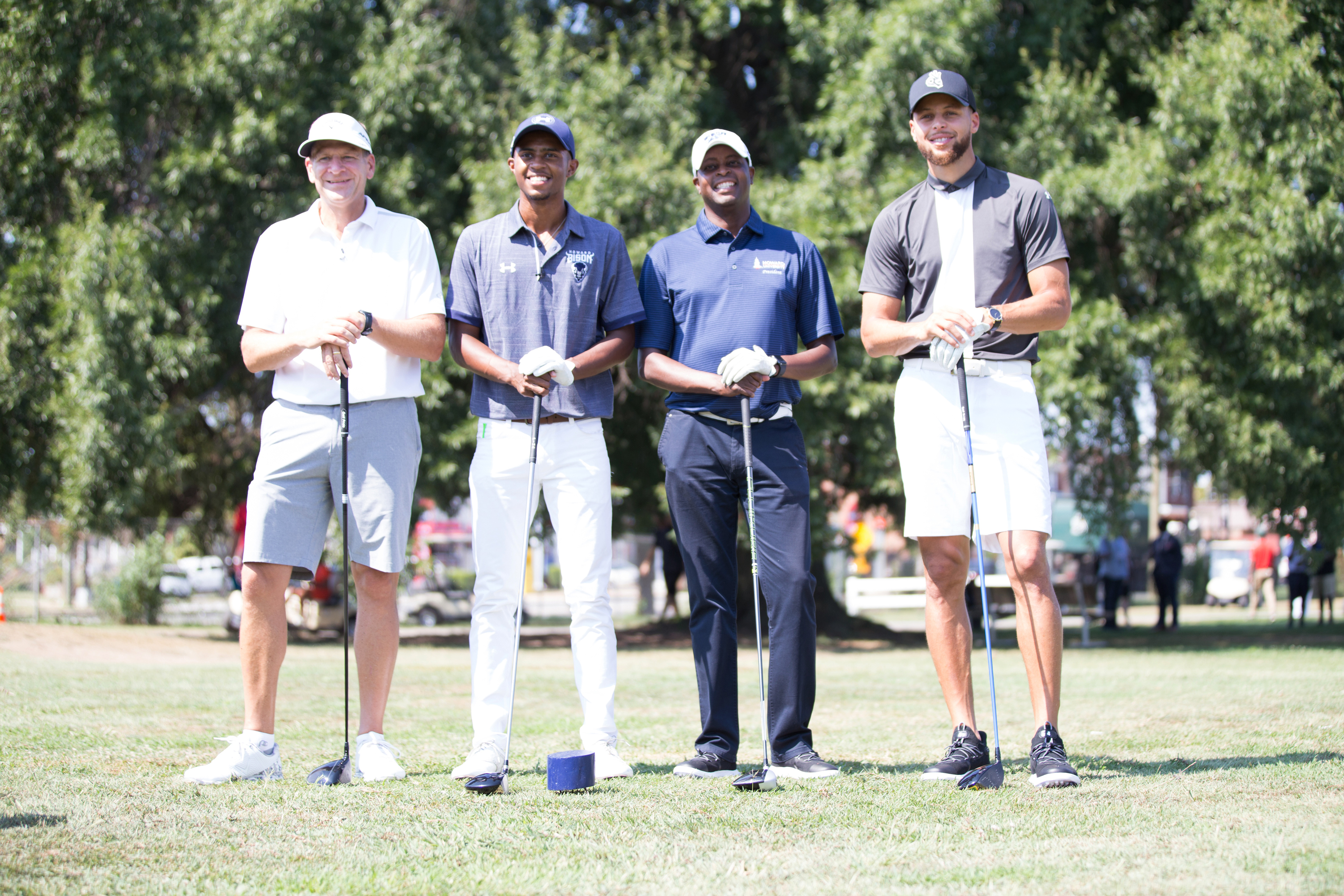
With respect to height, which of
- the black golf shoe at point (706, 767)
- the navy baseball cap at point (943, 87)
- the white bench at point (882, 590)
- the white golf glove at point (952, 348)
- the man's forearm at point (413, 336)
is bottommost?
the white bench at point (882, 590)

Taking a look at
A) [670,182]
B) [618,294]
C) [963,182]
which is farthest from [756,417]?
[670,182]

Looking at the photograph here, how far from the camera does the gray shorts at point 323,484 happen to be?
4.47 meters

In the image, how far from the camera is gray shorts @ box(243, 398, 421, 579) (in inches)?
176

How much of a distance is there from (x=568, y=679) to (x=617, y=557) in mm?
31002

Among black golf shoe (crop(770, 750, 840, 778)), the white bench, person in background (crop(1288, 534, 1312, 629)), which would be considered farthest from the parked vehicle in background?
black golf shoe (crop(770, 750, 840, 778))

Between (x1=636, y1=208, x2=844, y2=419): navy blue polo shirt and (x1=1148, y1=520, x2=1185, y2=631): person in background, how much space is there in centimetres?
1731

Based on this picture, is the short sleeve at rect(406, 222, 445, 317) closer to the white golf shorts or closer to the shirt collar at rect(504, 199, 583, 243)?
the shirt collar at rect(504, 199, 583, 243)

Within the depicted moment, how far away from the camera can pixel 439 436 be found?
1445cm

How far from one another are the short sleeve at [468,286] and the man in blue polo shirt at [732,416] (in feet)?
2.11

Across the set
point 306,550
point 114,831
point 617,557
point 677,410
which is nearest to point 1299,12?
point 677,410

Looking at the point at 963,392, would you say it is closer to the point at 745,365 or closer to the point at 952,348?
the point at 952,348

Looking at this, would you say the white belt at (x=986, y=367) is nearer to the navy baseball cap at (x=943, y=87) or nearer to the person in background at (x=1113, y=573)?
the navy baseball cap at (x=943, y=87)

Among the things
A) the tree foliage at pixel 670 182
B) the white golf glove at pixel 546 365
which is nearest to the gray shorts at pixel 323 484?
the white golf glove at pixel 546 365

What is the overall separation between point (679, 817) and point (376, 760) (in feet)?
4.34
